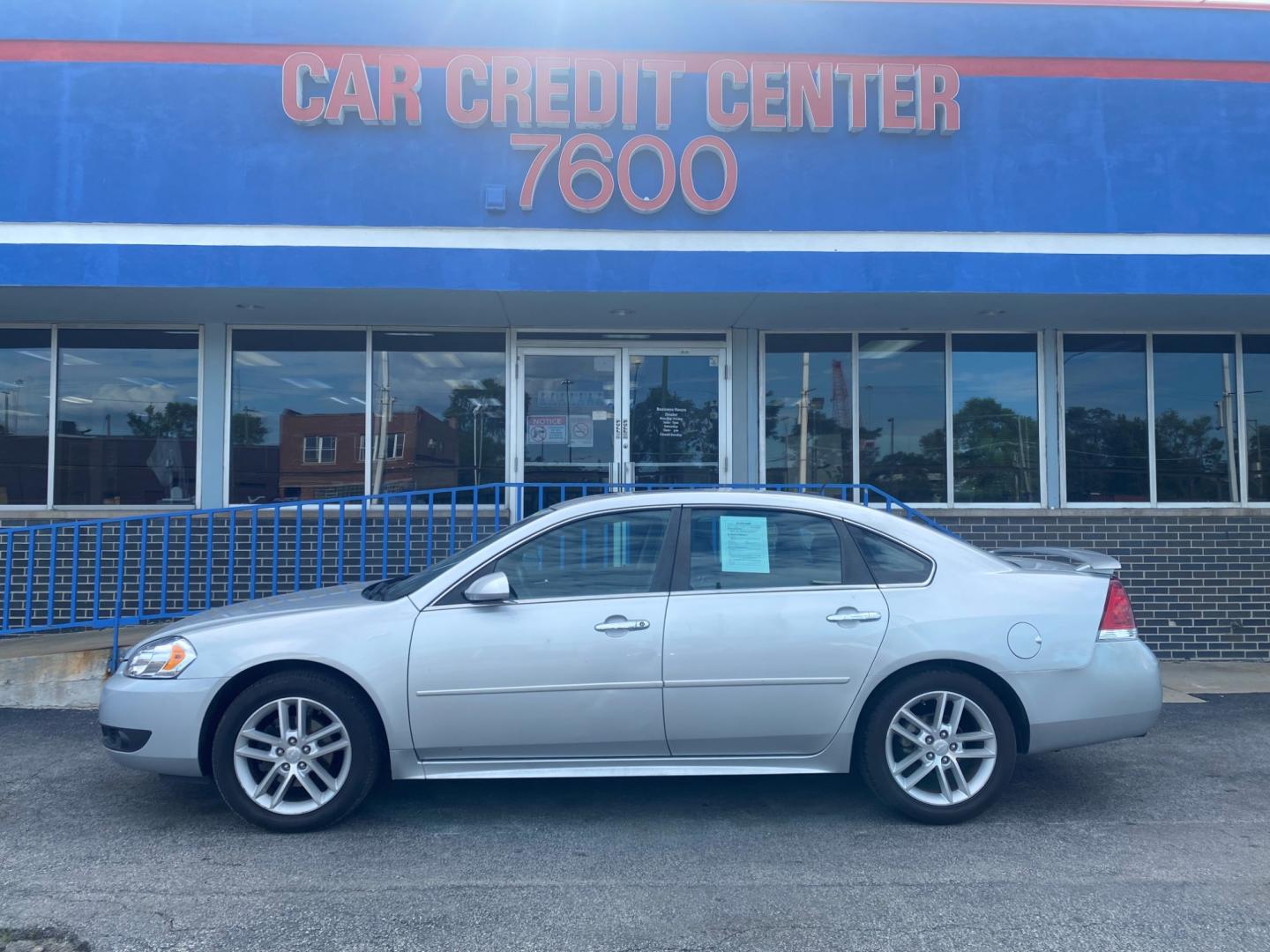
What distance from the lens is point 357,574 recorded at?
350 inches

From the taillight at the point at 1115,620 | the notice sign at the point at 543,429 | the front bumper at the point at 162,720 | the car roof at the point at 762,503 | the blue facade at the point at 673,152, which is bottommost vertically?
the front bumper at the point at 162,720

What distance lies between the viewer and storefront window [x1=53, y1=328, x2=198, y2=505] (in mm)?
9914

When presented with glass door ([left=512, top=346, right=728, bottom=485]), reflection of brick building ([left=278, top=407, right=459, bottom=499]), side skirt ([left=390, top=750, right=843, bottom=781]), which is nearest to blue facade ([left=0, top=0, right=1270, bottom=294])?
glass door ([left=512, top=346, right=728, bottom=485])

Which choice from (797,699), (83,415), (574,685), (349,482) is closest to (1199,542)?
(797,699)

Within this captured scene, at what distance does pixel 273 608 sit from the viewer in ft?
17.2

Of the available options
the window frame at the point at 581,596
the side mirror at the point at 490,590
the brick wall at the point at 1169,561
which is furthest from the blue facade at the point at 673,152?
the side mirror at the point at 490,590

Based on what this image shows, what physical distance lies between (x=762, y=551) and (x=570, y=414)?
5.22 m

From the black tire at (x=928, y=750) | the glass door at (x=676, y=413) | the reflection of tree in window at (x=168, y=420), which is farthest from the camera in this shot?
the glass door at (x=676, y=413)

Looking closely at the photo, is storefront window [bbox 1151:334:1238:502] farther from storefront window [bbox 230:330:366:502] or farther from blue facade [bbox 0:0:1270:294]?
storefront window [bbox 230:330:366:502]

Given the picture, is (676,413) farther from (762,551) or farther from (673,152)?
(762,551)

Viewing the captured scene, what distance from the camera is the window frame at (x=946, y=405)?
398 inches

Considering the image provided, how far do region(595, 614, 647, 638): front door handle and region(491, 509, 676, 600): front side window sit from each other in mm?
153

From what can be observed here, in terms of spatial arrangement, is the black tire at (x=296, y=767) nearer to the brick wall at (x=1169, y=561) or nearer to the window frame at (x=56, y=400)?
the brick wall at (x=1169, y=561)

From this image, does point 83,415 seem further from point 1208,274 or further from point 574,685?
point 1208,274
